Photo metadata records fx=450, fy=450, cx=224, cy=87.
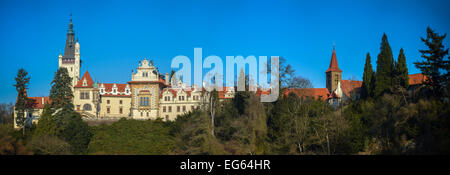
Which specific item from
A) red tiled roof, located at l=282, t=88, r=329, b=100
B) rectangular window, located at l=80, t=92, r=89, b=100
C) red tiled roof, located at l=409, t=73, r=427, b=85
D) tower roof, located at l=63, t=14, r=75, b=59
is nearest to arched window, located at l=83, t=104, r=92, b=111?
rectangular window, located at l=80, t=92, r=89, b=100

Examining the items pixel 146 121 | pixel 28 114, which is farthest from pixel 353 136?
pixel 28 114

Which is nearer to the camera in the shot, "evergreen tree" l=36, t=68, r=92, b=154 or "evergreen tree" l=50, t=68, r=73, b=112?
"evergreen tree" l=36, t=68, r=92, b=154

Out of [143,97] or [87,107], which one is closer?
[143,97]

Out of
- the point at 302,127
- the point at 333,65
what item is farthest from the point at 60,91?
the point at 333,65

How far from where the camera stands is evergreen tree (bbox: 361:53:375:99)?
172ft

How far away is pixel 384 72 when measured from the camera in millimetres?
49812

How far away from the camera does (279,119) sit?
153 feet

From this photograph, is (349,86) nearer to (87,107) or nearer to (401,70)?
(401,70)

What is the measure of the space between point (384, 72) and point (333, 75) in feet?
69.1

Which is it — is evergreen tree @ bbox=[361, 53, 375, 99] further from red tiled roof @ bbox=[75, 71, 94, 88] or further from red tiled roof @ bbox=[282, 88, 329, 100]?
red tiled roof @ bbox=[75, 71, 94, 88]

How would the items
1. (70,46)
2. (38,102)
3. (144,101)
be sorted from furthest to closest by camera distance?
(70,46) < (38,102) < (144,101)

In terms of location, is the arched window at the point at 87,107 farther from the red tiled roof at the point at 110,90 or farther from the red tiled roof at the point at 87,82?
the red tiled roof at the point at 87,82

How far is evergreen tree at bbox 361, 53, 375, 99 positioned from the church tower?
14.8 m

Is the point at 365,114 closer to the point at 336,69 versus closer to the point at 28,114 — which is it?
the point at 336,69
